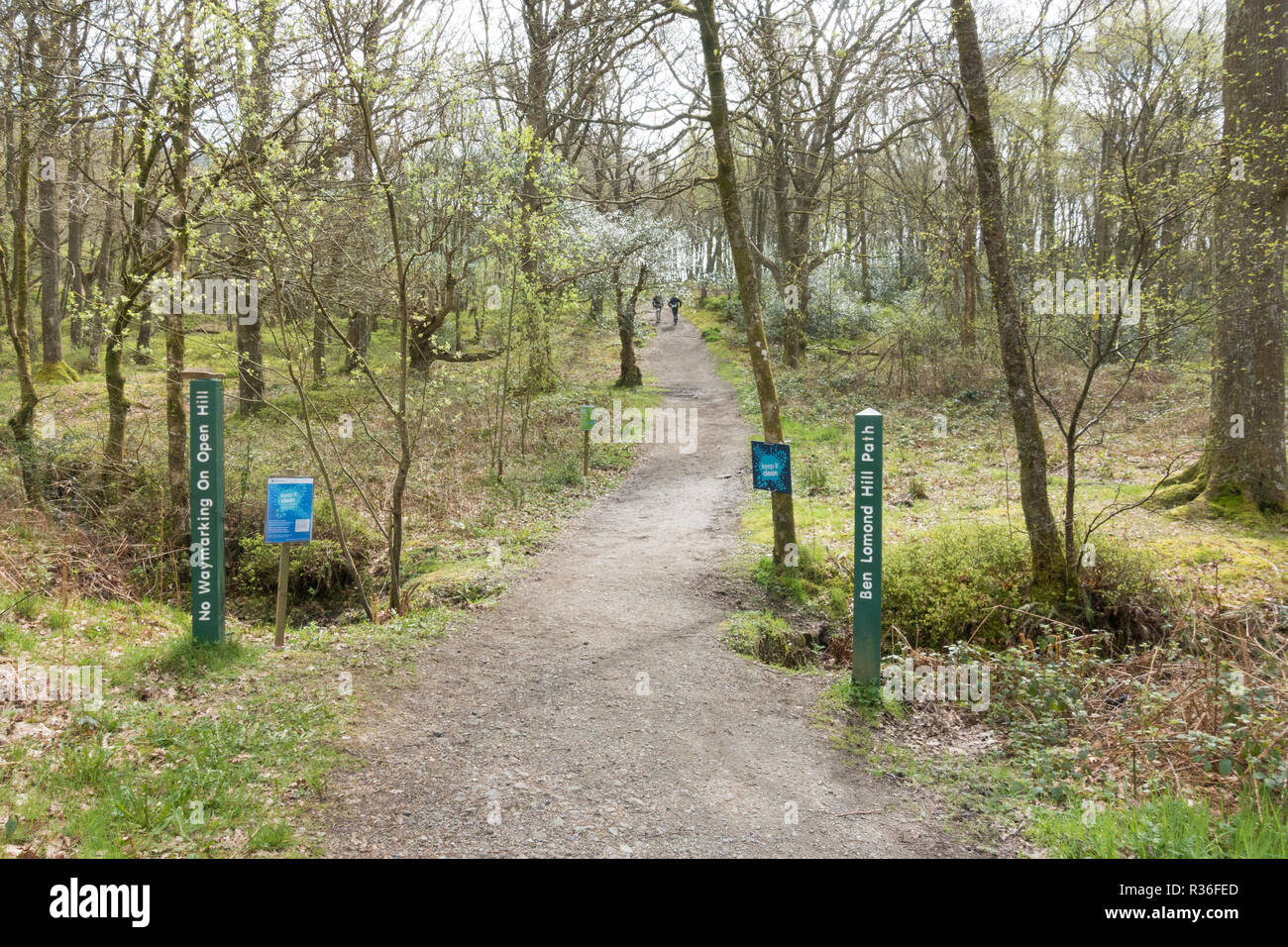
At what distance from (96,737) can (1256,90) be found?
527 inches

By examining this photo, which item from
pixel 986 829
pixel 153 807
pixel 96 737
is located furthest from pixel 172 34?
pixel 986 829

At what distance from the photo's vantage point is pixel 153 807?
398cm

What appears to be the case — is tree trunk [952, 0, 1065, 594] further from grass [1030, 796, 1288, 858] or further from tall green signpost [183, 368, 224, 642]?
tall green signpost [183, 368, 224, 642]

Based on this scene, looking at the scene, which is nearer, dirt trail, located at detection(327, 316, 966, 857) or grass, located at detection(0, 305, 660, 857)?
grass, located at detection(0, 305, 660, 857)

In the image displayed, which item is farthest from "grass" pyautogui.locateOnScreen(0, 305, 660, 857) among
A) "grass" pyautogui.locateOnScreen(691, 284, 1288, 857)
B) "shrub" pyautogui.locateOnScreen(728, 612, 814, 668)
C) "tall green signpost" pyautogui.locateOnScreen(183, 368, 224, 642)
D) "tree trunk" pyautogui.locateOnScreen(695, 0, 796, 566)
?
"grass" pyautogui.locateOnScreen(691, 284, 1288, 857)

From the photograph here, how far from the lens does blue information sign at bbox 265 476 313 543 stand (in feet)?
→ 21.7

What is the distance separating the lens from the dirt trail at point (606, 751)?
412 cm

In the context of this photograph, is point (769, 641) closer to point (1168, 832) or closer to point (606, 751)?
point (606, 751)

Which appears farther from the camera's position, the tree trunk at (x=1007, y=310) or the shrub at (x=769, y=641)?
the shrub at (x=769, y=641)

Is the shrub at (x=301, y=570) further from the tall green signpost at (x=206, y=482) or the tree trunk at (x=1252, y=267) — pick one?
the tree trunk at (x=1252, y=267)

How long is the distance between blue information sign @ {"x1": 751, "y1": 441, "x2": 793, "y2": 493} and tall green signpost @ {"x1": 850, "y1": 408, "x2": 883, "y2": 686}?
2492 millimetres

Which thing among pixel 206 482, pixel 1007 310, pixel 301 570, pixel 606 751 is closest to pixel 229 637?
pixel 206 482

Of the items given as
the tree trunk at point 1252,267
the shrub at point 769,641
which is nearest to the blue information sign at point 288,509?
the shrub at point 769,641

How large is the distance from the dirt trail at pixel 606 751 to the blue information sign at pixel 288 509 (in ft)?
5.50
